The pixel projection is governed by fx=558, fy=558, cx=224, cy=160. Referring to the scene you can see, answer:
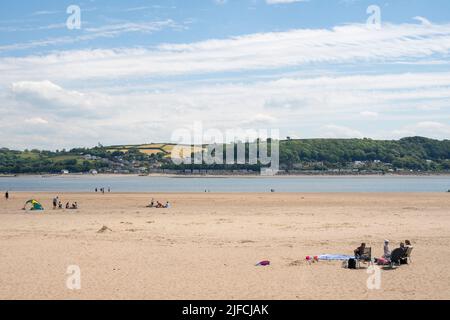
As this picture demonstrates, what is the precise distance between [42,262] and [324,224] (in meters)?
16.8

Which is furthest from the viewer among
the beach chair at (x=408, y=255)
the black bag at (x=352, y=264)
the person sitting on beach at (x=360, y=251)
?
the person sitting on beach at (x=360, y=251)

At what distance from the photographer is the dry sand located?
14547mm

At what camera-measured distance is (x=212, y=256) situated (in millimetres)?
19688

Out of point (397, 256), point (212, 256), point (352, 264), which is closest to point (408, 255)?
point (397, 256)

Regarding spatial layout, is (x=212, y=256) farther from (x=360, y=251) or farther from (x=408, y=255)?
(x=408, y=255)

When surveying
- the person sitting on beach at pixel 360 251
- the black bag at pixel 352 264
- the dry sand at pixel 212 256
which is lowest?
the dry sand at pixel 212 256

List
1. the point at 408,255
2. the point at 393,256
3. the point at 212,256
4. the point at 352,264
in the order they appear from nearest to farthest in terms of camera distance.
Answer: 1. the point at 352,264
2. the point at 393,256
3. the point at 408,255
4. the point at 212,256

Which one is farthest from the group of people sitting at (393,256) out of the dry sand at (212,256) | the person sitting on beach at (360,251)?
the dry sand at (212,256)

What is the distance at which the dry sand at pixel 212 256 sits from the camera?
573 inches

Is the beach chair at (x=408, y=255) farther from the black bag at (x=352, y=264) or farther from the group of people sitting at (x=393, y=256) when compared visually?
the black bag at (x=352, y=264)

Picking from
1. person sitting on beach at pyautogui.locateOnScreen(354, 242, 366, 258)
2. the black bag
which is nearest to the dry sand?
the black bag

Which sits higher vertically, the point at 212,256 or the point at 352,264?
the point at 352,264

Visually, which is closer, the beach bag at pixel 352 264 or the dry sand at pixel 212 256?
the dry sand at pixel 212 256
